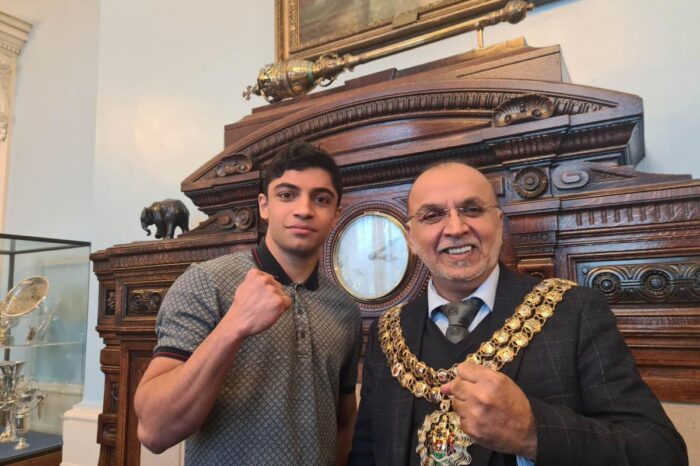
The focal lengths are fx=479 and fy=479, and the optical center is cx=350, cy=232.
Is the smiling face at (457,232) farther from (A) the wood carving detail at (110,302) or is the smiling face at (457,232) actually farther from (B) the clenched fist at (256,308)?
(A) the wood carving detail at (110,302)

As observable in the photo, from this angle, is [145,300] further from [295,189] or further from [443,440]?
[443,440]

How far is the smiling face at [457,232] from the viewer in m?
0.86

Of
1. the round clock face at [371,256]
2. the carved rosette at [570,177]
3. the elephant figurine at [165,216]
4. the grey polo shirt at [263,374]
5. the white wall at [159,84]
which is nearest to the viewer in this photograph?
the grey polo shirt at [263,374]

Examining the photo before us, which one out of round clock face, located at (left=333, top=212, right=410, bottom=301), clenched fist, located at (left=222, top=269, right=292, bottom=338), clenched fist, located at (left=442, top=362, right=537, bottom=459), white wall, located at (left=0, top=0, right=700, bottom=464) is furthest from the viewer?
white wall, located at (left=0, top=0, right=700, bottom=464)

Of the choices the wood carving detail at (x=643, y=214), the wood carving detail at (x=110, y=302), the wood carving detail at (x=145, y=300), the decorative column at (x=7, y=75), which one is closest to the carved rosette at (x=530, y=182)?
the wood carving detail at (x=643, y=214)

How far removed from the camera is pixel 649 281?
0.96m

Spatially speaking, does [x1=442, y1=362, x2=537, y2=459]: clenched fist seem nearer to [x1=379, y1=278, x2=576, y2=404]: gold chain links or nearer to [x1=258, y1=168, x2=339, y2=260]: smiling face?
[x1=379, y1=278, x2=576, y2=404]: gold chain links

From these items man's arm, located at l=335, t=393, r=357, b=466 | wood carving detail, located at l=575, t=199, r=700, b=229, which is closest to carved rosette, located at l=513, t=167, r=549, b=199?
wood carving detail, located at l=575, t=199, r=700, b=229

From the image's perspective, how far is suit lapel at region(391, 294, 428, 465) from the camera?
83cm

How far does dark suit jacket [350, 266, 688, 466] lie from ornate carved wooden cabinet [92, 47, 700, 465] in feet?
0.76

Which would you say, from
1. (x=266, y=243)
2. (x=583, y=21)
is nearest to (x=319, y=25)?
(x=583, y=21)

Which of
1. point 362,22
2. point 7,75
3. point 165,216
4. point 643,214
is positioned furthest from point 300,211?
point 7,75

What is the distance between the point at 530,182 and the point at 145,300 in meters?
1.22

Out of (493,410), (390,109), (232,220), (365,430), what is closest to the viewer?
(493,410)
